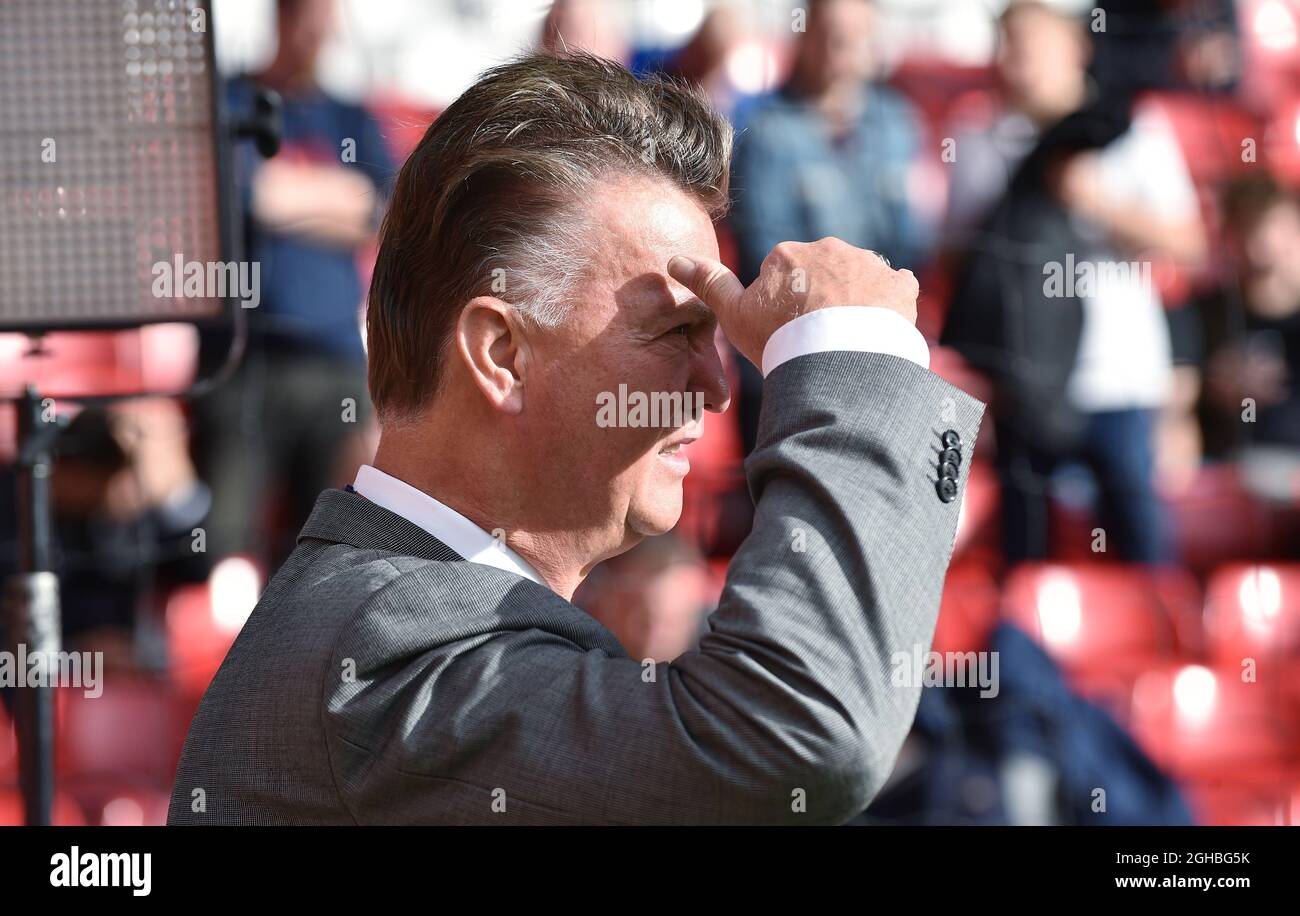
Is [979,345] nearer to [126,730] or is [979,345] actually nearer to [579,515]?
[126,730]

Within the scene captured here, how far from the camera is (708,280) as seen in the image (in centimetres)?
84

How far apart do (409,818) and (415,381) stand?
0.28 metres

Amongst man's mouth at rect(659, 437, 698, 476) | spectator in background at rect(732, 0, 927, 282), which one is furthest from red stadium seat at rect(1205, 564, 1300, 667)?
man's mouth at rect(659, 437, 698, 476)

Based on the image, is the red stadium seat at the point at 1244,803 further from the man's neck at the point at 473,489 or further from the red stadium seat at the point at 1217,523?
the man's neck at the point at 473,489

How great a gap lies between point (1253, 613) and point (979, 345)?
69 cm

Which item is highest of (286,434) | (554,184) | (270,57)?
(270,57)

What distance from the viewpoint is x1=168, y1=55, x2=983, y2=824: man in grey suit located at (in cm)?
69

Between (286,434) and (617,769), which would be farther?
(286,434)

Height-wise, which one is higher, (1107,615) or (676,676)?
(1107,615)

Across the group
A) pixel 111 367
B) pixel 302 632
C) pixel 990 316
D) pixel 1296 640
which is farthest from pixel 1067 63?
pixel 302 632

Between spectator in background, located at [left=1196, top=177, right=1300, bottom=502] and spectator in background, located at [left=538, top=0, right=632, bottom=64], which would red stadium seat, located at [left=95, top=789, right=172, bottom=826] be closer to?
spectator in background, located at [left=538, top=0, right=632, bottom=64]

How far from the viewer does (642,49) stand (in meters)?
2.42

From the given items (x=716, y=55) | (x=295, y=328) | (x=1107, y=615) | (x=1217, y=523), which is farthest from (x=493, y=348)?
(x=1217, y=523)
